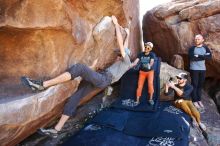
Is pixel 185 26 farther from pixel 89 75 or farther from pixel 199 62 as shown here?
pixel 89 75

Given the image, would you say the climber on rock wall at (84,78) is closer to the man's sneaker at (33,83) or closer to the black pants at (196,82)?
the man's sneaker at (33,83)

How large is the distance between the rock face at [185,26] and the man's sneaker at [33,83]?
5535 mm

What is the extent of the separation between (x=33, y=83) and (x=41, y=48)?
86 cm

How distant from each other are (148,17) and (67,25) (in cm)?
589

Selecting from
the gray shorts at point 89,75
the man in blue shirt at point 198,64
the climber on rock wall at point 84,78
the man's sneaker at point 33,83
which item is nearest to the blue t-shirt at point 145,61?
the climber on rock wall at point 84,78

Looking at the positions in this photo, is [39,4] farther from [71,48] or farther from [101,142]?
[101,142]

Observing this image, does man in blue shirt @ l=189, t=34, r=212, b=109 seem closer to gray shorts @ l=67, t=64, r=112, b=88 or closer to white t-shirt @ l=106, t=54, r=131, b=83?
white t-shirt @ l=106, t=54, r=131, b=83

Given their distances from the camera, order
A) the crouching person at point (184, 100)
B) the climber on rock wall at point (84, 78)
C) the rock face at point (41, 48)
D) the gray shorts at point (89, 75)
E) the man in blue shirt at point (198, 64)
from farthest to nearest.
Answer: the man in blue shirt at point (198, 64) → the crouching person at point (184, 100) → the gray shorts at point (89, 75) → the climber on rock wall at point (84, 78) → the rock face at point (41, 48)

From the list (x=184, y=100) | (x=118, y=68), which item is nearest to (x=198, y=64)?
(x=184, y=100)

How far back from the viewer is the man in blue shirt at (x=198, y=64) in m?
8.76

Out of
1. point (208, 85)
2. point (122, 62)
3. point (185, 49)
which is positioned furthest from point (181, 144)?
point (208, 85)

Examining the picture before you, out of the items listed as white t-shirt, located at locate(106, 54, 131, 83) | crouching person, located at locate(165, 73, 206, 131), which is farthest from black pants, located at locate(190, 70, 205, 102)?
white t-shirt, located at locate(106, 54, 131, 83)

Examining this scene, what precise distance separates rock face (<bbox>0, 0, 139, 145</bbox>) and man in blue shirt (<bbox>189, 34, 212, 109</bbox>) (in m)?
2.60

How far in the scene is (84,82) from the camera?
7250mm
